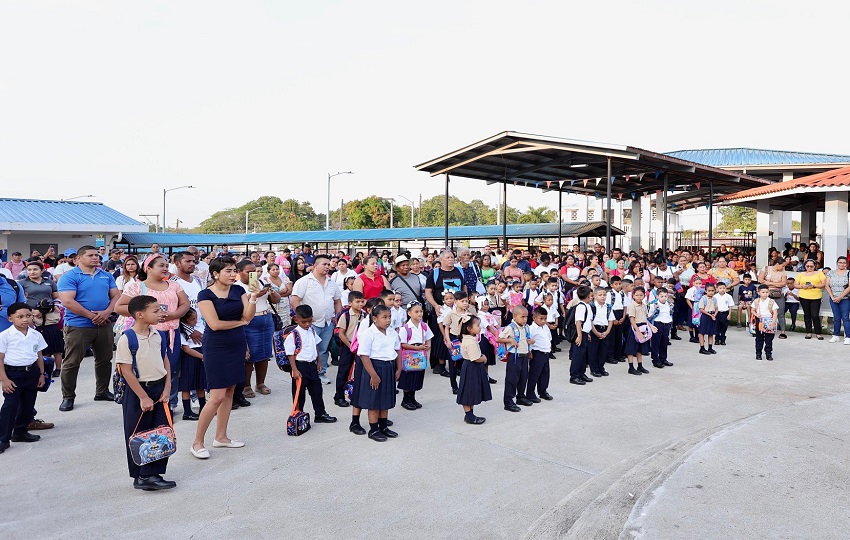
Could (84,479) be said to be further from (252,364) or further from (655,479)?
(655,479)

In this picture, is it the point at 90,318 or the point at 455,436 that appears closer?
the point at 455,436

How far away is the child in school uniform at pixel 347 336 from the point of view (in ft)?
21.3

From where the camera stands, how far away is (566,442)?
541 centimetres

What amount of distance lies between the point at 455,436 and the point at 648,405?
253 centimetres

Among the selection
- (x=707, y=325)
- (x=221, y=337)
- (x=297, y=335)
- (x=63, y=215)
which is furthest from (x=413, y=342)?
(x=63, y=215)

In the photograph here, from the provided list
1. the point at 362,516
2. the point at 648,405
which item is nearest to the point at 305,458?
the point at 362,516

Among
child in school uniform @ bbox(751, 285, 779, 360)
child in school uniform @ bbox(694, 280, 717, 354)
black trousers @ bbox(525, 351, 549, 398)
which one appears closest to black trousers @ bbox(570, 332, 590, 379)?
black trousers @ bbox(525, 351, 549, 398)

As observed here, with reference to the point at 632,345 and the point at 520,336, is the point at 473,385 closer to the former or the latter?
the point at 520,336

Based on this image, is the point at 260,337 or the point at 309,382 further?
the point at 260,337

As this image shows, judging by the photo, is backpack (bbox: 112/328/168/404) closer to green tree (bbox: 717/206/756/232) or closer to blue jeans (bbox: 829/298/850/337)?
blue jeans (bbox: 829/298/850/337)

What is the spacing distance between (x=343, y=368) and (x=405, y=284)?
5.16 feet

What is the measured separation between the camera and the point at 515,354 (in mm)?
6551

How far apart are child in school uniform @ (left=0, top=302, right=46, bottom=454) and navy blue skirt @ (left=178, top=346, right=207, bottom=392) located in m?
1.18

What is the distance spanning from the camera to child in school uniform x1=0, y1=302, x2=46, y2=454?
511cm
